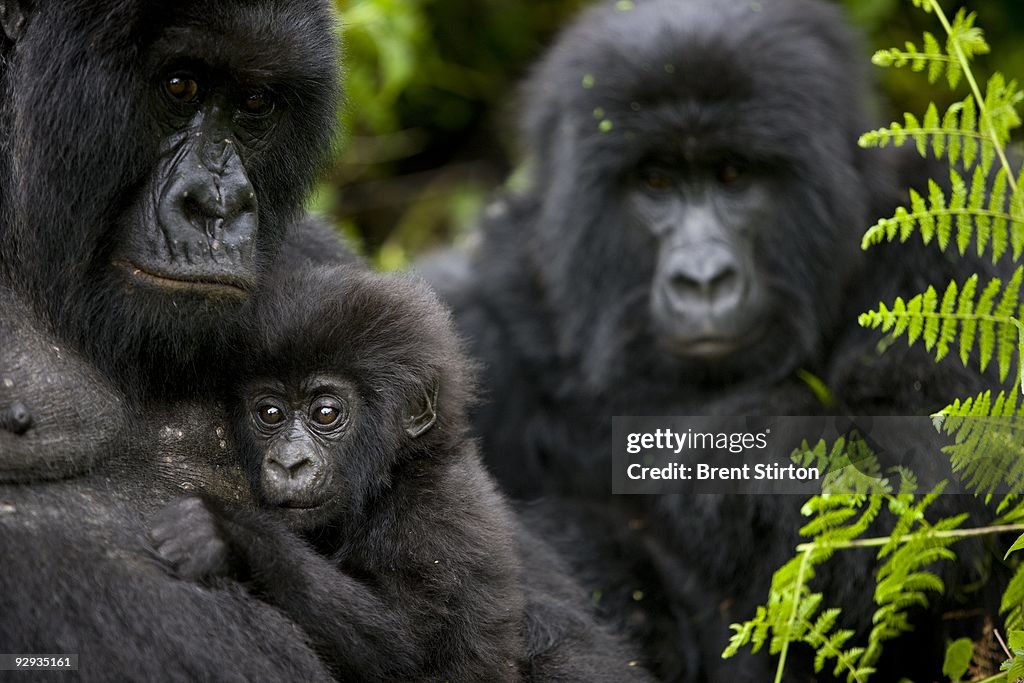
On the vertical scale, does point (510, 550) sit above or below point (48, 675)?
above

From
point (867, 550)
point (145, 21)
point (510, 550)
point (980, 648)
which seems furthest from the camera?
point (867, 550)

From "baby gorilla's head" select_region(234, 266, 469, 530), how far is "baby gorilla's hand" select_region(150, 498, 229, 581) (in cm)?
24

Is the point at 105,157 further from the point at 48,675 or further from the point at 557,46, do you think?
the point at 557,46

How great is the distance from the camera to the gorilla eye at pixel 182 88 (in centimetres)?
283

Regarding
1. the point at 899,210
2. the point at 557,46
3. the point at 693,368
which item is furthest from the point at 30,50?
the point at 557,46

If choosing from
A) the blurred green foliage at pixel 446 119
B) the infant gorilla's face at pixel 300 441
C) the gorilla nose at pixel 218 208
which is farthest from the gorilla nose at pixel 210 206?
the blurred green foliage at pixel 446 119

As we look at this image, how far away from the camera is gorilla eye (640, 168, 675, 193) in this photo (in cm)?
456

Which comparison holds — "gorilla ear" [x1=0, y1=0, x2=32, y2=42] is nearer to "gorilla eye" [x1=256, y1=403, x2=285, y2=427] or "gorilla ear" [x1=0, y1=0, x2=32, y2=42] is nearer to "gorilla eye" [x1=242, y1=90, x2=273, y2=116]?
"gorilla eye" [x1=242, y1=90, x2=273, y2=116]

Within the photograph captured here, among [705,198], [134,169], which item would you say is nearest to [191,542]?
[134,169]

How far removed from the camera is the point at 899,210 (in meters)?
2.85

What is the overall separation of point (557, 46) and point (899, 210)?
8.39ft

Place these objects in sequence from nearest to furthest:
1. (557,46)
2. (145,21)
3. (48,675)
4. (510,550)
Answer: (48,675) < (145,21) < (510,550) < (557,46)

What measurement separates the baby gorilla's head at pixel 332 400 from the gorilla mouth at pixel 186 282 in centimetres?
27

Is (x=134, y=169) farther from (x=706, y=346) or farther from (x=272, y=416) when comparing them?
(x=706, y=346)
